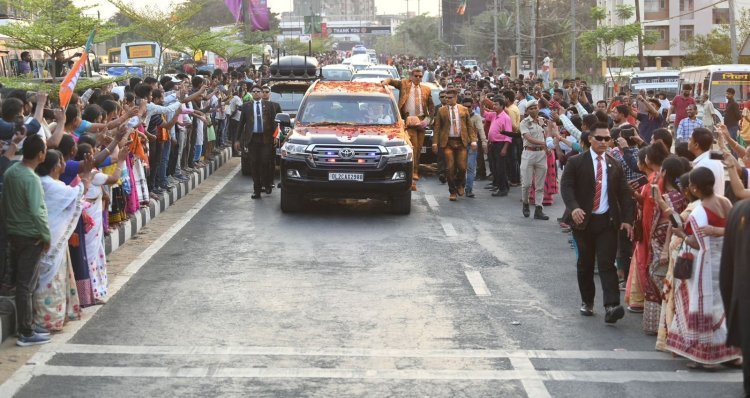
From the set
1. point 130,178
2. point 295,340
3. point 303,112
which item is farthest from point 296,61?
point 295,340

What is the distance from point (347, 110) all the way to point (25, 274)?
9.33 metres

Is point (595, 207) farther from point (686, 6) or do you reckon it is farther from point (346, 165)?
point (686, 6)

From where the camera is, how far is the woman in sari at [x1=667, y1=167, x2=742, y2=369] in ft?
26.9

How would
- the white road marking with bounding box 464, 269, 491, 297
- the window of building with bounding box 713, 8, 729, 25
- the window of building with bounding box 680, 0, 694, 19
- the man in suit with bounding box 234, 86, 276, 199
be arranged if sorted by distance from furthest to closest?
the window of building with bounding box 680, 0, 694, 19
the window of building with bounding box 713, 8, 729, 25
the man in suit with bounding box 234, 86, 276, 199
the white road marking with bounding box 464, 269, 491, 297

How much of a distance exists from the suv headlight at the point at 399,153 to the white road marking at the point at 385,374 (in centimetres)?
850

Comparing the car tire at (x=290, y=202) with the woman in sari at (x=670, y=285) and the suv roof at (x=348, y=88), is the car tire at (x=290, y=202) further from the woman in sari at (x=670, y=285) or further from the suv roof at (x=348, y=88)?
the woman in sari at (x=670, y=285)

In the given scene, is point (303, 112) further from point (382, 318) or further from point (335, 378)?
point (335, 378)

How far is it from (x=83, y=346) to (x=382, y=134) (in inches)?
340

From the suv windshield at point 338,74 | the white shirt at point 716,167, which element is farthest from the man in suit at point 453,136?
the suv windshield at point 338,74

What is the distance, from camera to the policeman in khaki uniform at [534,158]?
16.8 meters

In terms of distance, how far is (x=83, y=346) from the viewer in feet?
29.0

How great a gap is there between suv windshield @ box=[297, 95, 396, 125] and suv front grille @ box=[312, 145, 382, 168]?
1239mm

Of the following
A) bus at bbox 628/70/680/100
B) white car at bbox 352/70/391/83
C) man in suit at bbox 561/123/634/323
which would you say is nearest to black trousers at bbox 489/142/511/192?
man in suit at bbox 561/123/634/323

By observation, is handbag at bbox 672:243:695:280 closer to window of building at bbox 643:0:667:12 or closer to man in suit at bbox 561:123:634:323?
man in suit at bbox 561:123:634:323
